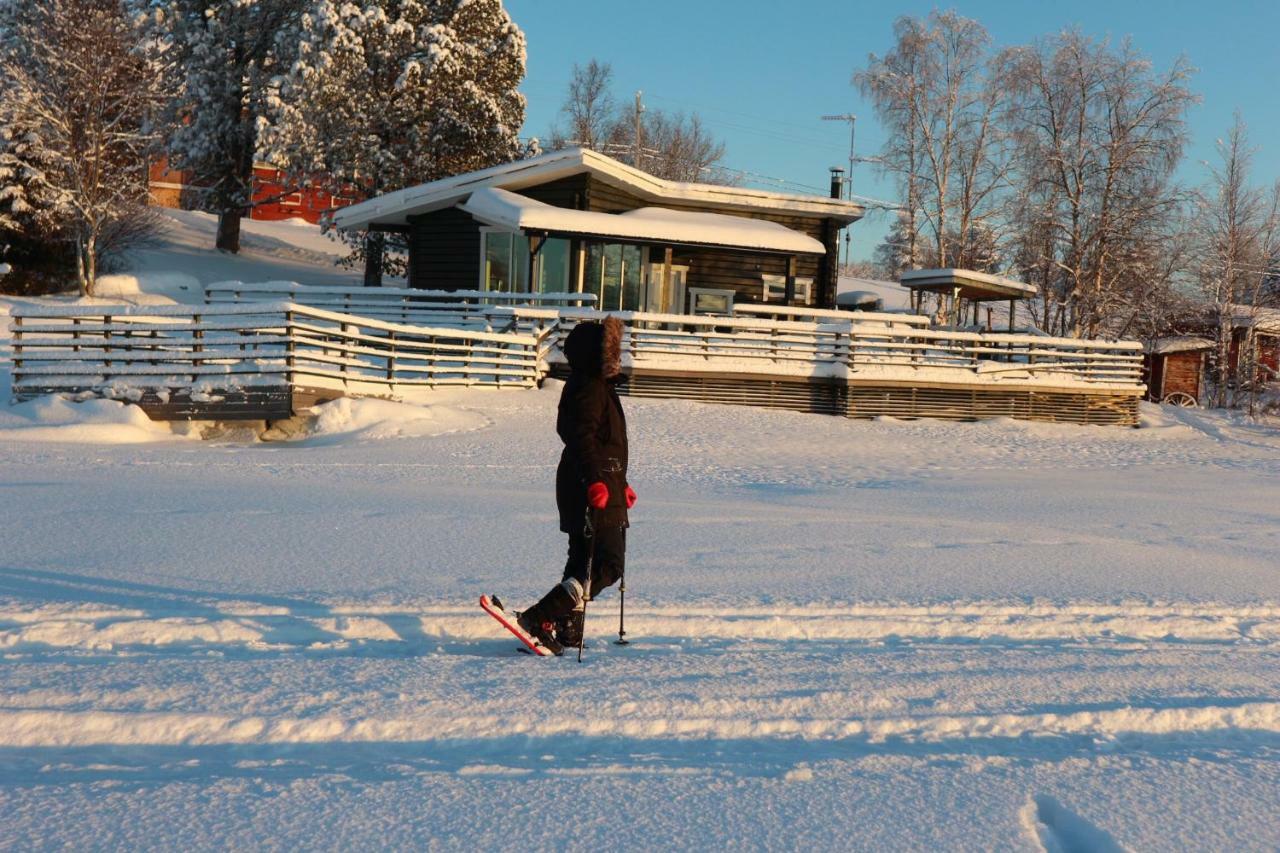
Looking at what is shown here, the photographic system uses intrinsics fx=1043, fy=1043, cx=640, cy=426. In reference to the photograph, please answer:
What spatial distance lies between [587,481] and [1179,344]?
38974 millimetres

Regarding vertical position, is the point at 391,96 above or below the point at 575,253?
above

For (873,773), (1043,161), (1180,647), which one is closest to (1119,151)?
(1043,161)

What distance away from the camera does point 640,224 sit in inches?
929

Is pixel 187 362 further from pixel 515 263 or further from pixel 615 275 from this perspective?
pixel 615 275

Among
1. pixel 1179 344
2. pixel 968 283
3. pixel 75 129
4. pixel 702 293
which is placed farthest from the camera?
pixel 1179 344

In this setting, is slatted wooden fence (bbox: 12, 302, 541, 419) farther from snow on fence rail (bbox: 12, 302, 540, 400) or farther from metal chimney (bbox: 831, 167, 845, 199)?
metal chimney (bbox: 831, 167, 845, 199)

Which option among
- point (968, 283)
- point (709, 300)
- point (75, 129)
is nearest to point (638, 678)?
point (709, 300)

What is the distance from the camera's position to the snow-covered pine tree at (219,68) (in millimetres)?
33438

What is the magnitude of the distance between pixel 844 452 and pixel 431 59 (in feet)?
69.4

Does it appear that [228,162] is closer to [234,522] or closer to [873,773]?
[234,522]

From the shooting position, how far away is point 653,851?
308 cm

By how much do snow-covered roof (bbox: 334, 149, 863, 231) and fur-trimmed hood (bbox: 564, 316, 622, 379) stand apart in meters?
19.7

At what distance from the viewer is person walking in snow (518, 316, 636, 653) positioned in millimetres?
5012

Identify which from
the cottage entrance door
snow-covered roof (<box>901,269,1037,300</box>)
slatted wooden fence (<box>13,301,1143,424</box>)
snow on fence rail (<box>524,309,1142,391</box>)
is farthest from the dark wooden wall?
snow on fence rail (<box>524,309,1142,391</box>)
